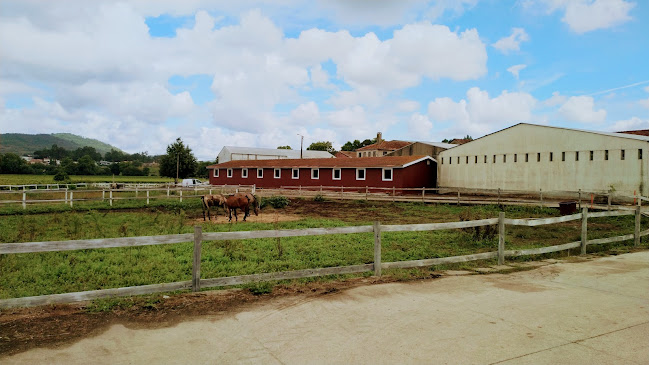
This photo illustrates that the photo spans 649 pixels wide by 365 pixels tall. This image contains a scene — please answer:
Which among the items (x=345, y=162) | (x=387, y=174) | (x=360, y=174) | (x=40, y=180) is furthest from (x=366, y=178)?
(x=40, y=180)

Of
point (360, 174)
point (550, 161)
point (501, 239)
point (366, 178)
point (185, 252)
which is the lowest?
point (185, 252)

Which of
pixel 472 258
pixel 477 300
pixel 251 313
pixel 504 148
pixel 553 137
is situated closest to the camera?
pixel 251 313

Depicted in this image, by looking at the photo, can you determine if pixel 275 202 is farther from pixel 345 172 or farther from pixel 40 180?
pixel 40 180

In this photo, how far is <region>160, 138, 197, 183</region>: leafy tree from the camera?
69062 mm

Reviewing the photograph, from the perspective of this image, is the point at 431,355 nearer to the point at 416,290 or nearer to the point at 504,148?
the point at 416,290

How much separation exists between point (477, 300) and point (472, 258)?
2227mm

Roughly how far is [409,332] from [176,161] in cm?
6954

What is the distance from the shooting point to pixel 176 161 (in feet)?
227

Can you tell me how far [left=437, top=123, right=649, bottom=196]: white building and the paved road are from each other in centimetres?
2411

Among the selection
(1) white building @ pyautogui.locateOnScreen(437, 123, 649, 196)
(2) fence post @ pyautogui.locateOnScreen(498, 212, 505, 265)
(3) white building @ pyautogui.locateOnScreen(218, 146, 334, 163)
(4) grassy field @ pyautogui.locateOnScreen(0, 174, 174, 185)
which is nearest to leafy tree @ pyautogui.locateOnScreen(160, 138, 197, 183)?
(4) grassy field @ pyautogui.locateOnScreen(0, 174, 174, 185)

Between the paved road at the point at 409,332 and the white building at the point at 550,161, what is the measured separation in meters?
24.1

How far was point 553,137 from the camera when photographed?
30531 millimetres

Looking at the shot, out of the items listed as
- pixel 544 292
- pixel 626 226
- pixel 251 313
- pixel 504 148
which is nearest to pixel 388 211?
pixel 626 226

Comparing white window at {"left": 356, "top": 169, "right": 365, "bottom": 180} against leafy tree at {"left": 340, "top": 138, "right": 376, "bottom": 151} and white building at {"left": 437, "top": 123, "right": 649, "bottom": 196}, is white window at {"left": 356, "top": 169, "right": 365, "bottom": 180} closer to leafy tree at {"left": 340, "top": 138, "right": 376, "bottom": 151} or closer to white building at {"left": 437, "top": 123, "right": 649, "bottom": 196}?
white building at {"left": 437, "top": 123, "right": 649, "bottom": 196}
